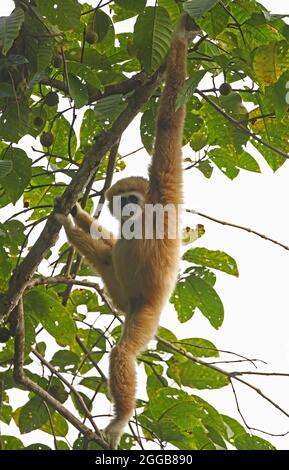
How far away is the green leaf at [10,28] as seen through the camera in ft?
11.4

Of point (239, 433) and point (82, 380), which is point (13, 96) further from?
point (239, 433)

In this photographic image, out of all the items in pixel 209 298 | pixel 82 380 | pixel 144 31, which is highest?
pixel 144 31

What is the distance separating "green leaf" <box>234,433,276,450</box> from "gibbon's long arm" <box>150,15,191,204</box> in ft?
5.59

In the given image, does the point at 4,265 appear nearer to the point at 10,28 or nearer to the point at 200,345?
the point at 200,345

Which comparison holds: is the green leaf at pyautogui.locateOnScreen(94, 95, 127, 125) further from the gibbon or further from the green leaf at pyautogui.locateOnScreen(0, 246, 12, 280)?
the green leaf at pyautogui.locateOnScreen(0, 246, 12, 280)

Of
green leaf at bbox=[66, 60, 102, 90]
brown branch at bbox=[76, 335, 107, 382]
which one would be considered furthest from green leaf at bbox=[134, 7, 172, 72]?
brown branch at bbox=[76, 335, 107, 382]

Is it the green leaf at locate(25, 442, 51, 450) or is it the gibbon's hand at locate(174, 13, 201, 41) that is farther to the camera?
the green leaf at locate(25, 442, 51, 450)

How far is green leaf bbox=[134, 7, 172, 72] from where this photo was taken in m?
4.06

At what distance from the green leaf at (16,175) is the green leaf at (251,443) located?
2113mm

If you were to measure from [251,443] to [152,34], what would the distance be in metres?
2.62

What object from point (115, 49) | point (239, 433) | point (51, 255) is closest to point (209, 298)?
point (239, 433)

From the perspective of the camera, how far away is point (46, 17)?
4105 millimetres

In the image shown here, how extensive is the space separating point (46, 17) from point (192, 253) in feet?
6.67

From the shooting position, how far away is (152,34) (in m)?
4.08
